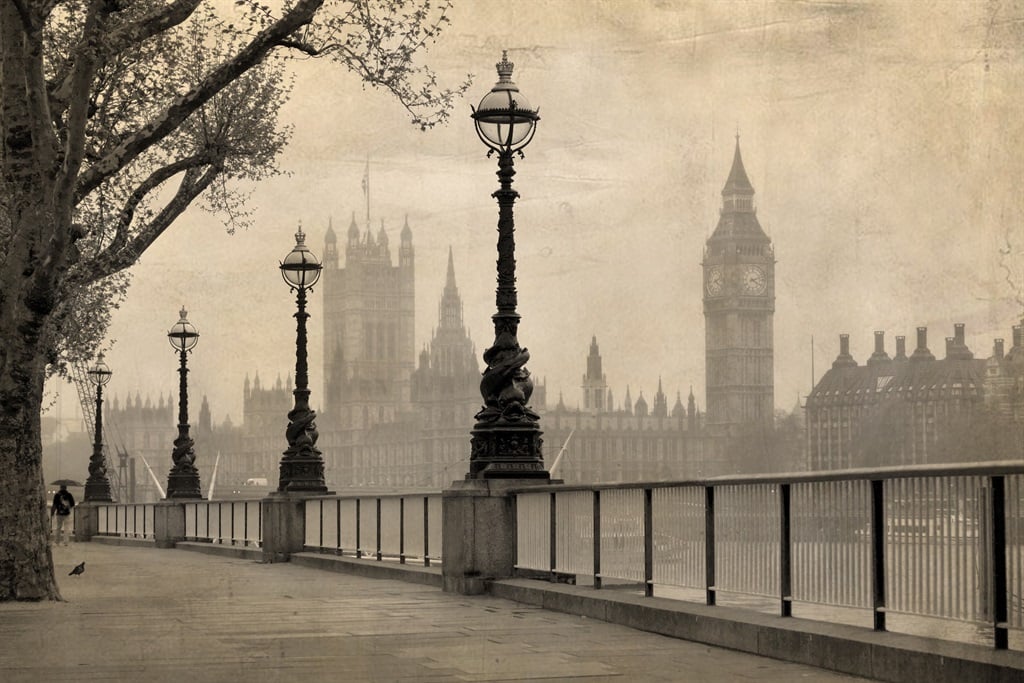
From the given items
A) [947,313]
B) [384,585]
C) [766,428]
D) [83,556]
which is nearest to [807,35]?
[83,556]

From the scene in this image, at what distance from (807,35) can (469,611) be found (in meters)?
26.4

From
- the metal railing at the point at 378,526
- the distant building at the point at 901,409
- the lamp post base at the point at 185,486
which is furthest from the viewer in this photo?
the distant building at the point at 901,409

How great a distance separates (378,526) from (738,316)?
159 meters

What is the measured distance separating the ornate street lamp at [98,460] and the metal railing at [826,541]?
1320 inches

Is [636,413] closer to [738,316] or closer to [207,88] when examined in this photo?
[738,316]

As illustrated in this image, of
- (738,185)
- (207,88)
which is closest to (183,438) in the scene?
(207,88)

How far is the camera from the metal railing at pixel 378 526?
1928cm

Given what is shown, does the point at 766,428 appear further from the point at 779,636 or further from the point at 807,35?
the point at 779,636

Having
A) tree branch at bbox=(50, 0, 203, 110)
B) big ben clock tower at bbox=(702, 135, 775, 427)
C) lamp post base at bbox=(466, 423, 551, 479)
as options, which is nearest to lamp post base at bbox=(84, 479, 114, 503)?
tree branch at bbox=(50, 0, 203, 110)

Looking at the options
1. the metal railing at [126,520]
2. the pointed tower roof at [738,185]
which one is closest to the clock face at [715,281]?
the pointed tower roof at [738,185]

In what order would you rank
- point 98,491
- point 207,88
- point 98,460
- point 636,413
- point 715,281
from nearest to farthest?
point 207,88 → point 98,460 → point 98,491 → point 636,413 → point 715,281

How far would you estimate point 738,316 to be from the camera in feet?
584

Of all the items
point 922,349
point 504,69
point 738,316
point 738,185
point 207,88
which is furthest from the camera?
point 738,316

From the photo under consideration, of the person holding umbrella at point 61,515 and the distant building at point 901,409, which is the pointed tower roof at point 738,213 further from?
the person holding umbrella at point 61,515
